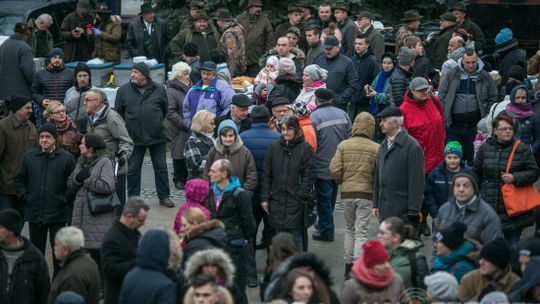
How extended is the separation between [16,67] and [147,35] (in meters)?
2.72

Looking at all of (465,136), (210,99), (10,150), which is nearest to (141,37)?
(210,99)

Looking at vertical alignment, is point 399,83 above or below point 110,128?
above

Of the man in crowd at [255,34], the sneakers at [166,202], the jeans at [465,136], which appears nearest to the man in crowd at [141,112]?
Result: the sneakers at [166,202]

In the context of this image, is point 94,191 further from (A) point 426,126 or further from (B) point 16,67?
(B) point 16,67

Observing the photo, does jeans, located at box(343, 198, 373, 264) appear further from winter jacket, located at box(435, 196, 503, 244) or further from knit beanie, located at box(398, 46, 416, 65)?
knit beanie, located at box(398, 46, 416, 65)

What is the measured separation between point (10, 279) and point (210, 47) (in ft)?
31.6

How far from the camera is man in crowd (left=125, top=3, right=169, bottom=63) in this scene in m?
22.0

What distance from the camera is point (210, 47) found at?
2123cm

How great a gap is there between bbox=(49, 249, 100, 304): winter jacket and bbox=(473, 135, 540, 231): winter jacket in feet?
15.1

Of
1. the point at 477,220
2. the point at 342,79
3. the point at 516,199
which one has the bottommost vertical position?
the point at 477,220

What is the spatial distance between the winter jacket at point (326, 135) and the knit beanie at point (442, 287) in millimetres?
4997

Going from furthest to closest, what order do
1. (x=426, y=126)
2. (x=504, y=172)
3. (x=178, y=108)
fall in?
(x=178, y=108) → (x=426, y=126) → (x=504, y=172)

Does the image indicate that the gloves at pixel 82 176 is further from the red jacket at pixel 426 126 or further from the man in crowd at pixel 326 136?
the red jacket at pixel 426 126

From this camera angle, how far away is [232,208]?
1346 centimetres
